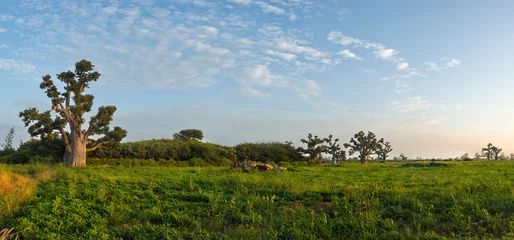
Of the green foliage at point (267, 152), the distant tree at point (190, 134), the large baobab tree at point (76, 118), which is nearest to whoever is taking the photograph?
the large baobab tree at point (76, 118)

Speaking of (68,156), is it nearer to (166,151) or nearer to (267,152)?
(166,151)

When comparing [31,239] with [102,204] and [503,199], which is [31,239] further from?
[503,199]

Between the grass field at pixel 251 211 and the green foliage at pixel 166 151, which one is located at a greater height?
the green foliage at pixel 166 151

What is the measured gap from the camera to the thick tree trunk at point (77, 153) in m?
23.1

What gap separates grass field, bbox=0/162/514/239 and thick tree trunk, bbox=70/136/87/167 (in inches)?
481

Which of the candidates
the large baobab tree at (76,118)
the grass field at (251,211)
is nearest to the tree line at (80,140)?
the large baobab tree at (76,118)

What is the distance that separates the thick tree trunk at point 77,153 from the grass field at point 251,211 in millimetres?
12208

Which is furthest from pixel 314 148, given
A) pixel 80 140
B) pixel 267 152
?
pixel 80 140

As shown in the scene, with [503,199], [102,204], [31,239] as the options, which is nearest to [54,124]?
[102,204]

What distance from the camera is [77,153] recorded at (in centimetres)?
2333

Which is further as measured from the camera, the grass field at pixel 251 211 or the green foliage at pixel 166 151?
the green foliage at pixel 166 151

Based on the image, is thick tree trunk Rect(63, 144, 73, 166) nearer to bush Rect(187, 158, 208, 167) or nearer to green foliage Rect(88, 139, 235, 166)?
green foliage Rect(88, 139, 235, 166)

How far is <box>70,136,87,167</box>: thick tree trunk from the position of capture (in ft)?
75.9

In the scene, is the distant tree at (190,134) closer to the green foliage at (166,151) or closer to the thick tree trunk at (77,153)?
the green foliage at (166,151)
